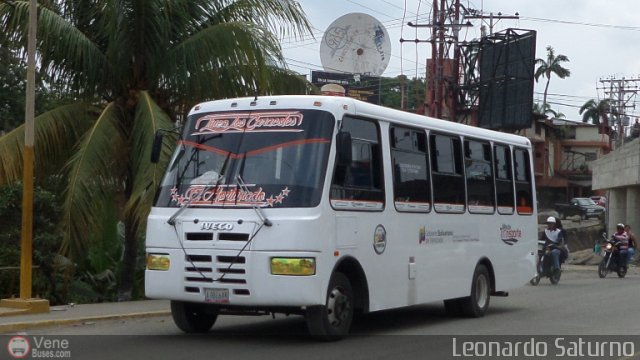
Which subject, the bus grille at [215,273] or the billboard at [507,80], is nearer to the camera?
the bus grille at [215,273]

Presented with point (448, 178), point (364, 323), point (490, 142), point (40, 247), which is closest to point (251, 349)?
point (364, 323)

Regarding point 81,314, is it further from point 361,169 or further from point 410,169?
point 410,169

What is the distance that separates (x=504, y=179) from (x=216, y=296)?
6759mm

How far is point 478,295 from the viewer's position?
48.9ft

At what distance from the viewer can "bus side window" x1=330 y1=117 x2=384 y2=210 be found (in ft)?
36.4

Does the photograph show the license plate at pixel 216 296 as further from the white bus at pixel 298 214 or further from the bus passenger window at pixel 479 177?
the bus passenger window at pixel 479 177

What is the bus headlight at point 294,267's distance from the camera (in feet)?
34.0

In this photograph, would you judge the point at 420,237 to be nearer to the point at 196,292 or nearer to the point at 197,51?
the point at 196,292

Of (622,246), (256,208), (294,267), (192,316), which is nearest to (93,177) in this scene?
(192,316)

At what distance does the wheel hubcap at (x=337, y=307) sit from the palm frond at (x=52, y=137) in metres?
7.02

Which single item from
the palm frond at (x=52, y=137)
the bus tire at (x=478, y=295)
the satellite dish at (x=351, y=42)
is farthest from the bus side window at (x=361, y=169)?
the satellite dish at (x=351, y=42)

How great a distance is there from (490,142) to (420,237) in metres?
3.12

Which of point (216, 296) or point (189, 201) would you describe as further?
point (189, 201)

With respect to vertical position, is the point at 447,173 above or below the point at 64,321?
above
